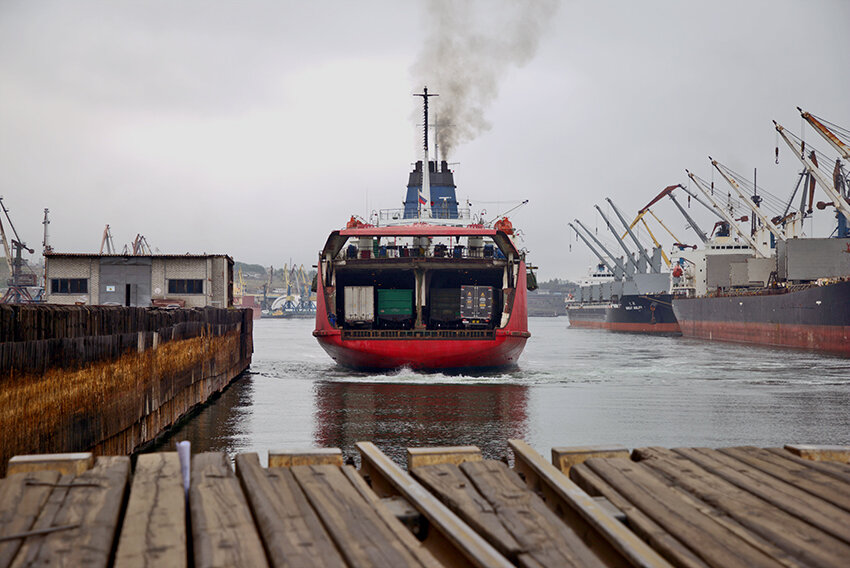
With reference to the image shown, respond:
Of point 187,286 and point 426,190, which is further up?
point 426,190

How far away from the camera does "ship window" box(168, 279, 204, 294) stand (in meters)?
41.3

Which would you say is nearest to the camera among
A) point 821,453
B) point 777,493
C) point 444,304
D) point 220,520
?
point 220,520

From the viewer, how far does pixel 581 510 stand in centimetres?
500

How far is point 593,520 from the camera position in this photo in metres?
4.83

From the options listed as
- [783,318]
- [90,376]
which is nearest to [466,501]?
[90,376]

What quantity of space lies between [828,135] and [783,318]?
48.8 ft

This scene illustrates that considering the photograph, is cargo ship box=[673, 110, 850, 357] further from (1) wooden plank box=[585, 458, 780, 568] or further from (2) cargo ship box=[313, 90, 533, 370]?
(1) wooden plank box=[585, 458, 780, 568]

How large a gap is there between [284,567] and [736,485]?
11.1ft

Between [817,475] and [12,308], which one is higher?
[12,308]

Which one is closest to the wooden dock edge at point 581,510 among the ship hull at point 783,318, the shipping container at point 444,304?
the shipping container at point 444,304

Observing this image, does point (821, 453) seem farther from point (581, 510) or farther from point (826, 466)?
point (581, 510)

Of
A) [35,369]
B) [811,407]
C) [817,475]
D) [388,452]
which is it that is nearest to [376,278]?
[811,407]

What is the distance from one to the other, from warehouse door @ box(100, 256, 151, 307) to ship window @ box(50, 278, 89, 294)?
1.05m

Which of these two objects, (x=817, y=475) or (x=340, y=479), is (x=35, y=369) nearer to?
(x=340, y=479)
